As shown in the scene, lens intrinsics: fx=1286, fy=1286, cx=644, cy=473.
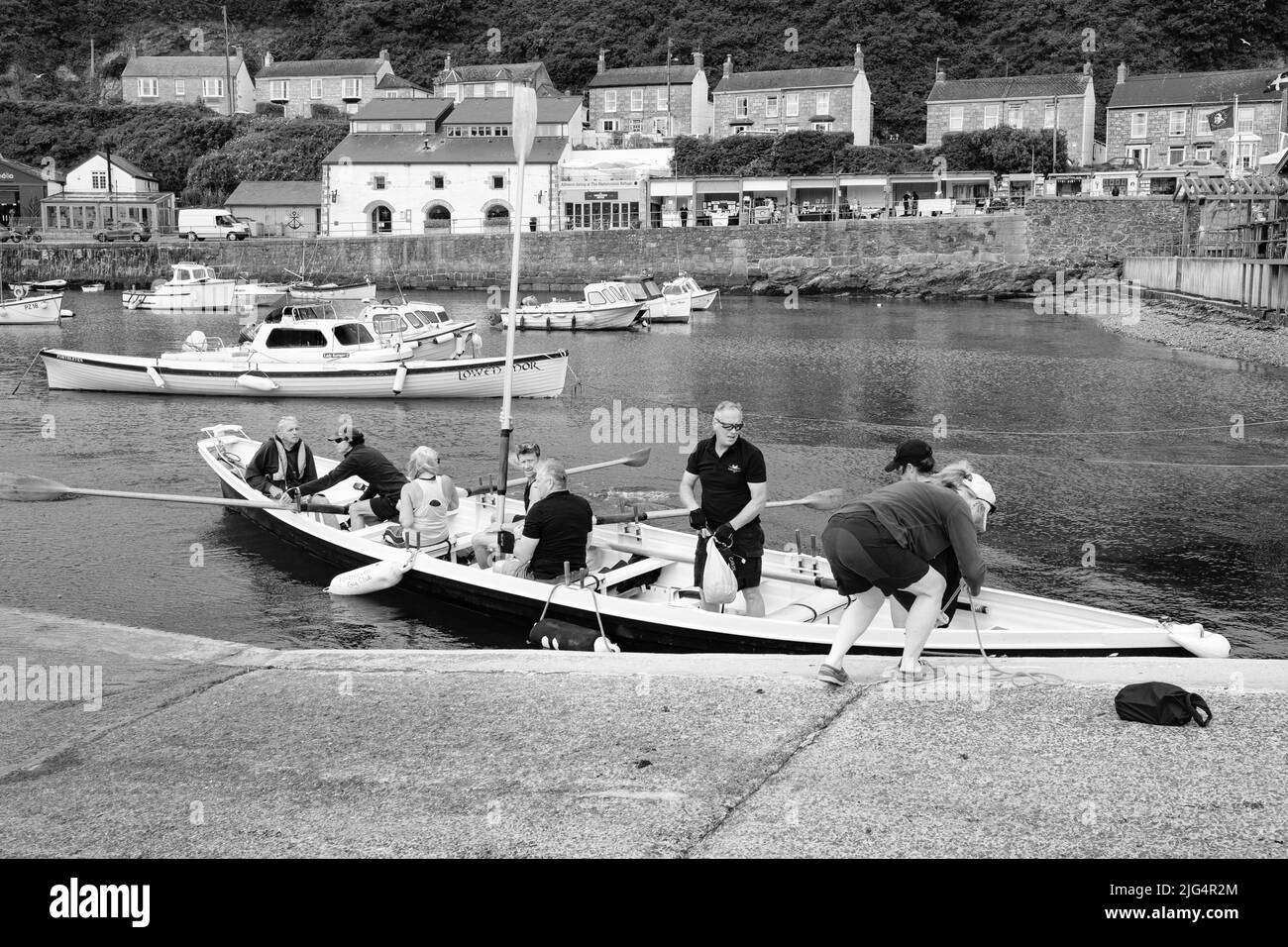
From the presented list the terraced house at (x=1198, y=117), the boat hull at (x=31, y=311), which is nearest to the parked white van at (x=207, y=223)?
the boat hull at (x=31, y=311)

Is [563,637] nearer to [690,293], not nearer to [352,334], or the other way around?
[352,334]

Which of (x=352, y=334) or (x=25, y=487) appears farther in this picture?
(x=352, y=334)

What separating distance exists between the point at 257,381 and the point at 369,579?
657 inches

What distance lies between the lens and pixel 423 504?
42.8 feet

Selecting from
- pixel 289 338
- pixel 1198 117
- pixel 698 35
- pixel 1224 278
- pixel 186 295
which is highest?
pixel 698 35

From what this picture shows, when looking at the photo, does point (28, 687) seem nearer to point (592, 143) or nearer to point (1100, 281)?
point (1100, 281)

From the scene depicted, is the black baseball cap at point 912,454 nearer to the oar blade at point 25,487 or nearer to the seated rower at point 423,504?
the seated rower at point 423,504

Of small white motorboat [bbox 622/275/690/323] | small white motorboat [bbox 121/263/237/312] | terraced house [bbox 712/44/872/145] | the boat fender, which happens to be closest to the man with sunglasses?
the boat fender

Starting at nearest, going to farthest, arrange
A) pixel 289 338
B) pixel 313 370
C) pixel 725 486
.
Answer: pixel 725 486 < pixel 313 370 < pixel 289 338

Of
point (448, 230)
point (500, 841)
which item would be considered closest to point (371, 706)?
point (500, 841)

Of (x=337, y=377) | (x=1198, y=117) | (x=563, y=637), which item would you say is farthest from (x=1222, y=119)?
(x=563, y=637)

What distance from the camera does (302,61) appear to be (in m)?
104

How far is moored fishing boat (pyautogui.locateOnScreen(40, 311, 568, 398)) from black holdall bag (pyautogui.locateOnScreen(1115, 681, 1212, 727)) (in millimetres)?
21637

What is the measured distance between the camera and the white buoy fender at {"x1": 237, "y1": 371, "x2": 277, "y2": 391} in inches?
1104
